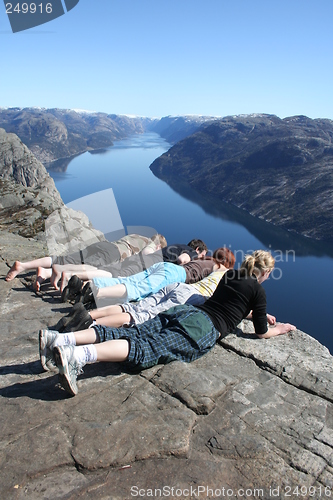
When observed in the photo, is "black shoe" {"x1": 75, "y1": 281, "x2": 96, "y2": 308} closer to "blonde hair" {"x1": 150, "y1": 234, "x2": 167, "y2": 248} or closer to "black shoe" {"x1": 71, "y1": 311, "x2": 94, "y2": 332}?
"black shoe" {"x1": 71, "y1": 311, "x2": 94, "y2": 332}

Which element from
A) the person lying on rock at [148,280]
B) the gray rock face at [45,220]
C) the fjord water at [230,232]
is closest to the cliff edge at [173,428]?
the person lying on rock at [148,280]

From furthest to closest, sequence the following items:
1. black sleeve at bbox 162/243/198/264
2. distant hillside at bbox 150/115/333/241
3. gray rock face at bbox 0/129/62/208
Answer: distant hillside at bbox 150/115/333/241
gray rock face at bbox 0/129/62/208
black sleeve at bbox 162/243/198/264

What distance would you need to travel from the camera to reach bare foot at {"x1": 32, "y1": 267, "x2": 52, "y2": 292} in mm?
5512

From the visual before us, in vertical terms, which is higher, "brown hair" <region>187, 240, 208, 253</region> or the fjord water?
"brown hair" <region>187, 240, 208, 253</region>

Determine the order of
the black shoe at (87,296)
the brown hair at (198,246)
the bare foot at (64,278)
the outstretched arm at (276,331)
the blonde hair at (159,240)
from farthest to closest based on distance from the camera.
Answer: the blonde hair at (159,240)
the brown hair at (198,246)
the bare foot at (64,278)
the black shoe at (87,296)
the outstretched arm at (276,331)

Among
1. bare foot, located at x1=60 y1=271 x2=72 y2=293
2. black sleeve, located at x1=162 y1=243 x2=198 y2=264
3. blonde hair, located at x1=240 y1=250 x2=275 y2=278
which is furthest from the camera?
black sleeve, located at x1=162 y1=243 x2=198 y2=264

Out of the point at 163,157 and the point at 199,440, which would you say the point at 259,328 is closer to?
the point at 199,440

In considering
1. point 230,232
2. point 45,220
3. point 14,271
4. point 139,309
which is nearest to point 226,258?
point 139,309

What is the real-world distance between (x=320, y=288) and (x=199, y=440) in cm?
6368

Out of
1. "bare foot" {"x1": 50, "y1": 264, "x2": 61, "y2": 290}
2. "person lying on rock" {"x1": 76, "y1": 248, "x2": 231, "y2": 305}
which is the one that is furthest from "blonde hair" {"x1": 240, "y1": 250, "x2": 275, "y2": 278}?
"bare foot" {"x1": 50, "y1": 264, "x2": 61, "y2": 290}

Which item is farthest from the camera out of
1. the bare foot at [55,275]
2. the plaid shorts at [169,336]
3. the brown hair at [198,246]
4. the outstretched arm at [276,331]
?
the brown hair at [198,246]

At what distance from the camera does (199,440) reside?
2.67 m

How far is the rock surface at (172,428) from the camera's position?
7.41 feet

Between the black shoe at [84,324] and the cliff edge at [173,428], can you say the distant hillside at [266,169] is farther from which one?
the black shoe at [84,324]
